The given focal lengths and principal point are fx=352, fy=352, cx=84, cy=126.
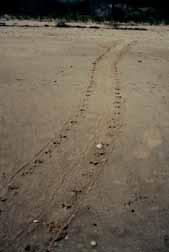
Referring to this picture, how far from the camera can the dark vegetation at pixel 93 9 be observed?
58.6 ft

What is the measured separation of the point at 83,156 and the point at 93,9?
1587cm

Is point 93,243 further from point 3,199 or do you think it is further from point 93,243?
Result: point 3,199

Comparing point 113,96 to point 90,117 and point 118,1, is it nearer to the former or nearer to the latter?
point 90,117

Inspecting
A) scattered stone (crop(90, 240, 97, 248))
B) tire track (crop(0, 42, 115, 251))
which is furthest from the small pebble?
tire track (crop(0, 42, 115, 251))

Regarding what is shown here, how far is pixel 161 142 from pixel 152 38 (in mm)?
8430

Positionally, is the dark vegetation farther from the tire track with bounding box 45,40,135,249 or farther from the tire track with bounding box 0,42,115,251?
the tire track with bounding box 0,42,115,251

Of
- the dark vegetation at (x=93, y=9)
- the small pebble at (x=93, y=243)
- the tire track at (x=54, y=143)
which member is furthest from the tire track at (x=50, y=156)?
the dark vegetation at (x=93, y=9)

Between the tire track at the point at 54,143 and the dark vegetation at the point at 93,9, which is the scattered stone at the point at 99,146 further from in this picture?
the dark vegetation at the point at 93,9

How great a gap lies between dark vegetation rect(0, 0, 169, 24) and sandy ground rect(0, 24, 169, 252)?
1051cm

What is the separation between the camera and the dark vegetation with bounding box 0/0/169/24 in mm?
17875

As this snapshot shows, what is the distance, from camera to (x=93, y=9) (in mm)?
18516

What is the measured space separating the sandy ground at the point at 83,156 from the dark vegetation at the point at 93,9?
1051cm

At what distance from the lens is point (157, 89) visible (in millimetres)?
6398

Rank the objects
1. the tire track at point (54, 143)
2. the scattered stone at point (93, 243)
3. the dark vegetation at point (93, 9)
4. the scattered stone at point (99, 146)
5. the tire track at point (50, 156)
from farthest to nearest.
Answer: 1. the dark vegetation at point (93, 9)
2. the scattered stone at point (99, 146)
3. the tire track at point (54, 143)
4. the tire track at point (50, 156)
5. the scattered stone at point (93, 243)
